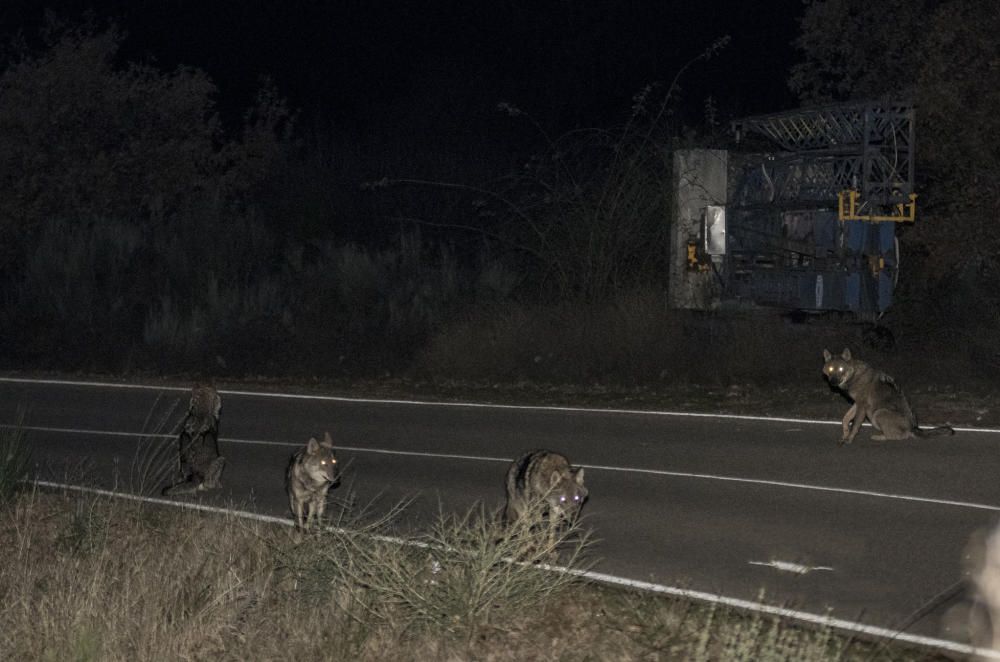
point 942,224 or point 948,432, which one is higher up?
point 942,224

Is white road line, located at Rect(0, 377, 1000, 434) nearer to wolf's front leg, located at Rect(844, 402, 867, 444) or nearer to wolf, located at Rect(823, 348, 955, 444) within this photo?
wolf, located at Rect(823, 348, 955, 444)

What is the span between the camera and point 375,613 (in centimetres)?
878

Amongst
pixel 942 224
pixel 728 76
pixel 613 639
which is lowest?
pixel 613 639

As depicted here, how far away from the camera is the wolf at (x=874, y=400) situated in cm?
1521

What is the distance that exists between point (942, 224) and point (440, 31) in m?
34.9

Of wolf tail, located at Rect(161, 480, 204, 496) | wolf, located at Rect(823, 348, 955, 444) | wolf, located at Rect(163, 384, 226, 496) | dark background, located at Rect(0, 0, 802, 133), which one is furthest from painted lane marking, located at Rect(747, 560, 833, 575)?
dark background, located at Rect(0, 0, 802, 133)

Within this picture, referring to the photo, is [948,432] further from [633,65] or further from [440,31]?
[440,31]

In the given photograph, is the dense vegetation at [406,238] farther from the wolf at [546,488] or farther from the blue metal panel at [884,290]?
the wolf at [546,488]

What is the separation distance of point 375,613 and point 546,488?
70.9 inches

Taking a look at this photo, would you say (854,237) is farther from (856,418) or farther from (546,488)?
(546,488)

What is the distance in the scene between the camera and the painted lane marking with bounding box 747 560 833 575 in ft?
33.6

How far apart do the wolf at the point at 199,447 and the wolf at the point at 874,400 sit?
5.85m

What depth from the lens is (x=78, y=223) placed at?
1357 inches

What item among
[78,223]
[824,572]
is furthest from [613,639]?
[78,223]
